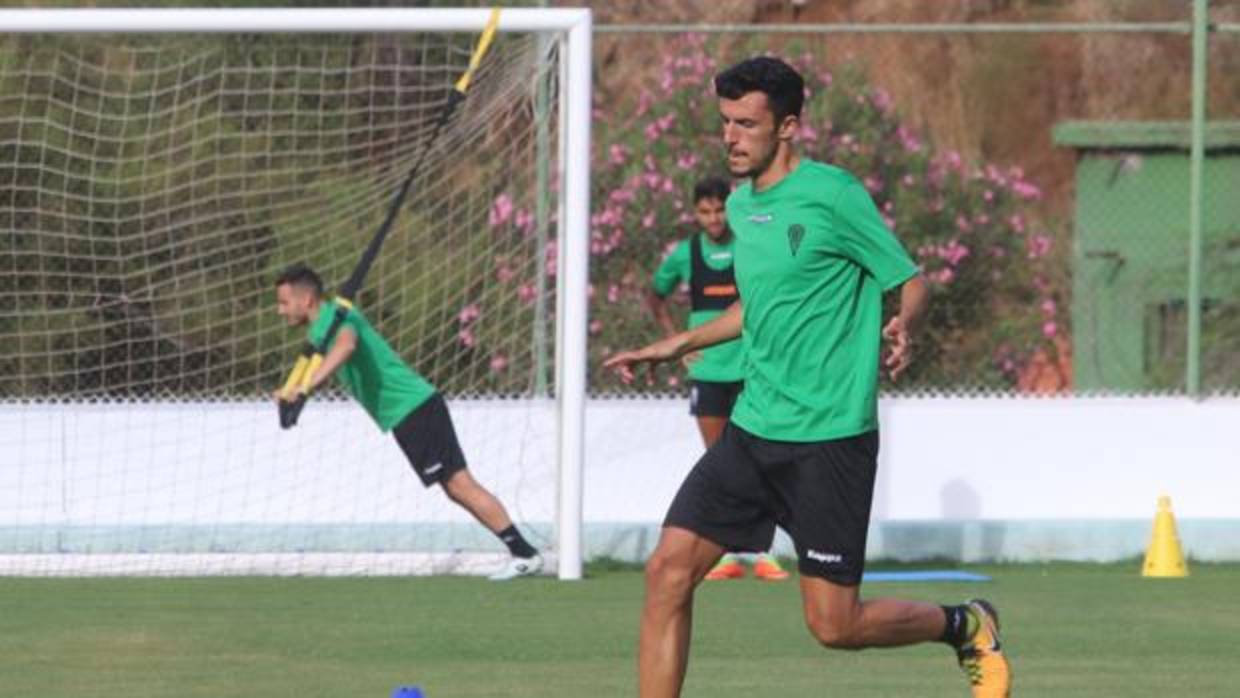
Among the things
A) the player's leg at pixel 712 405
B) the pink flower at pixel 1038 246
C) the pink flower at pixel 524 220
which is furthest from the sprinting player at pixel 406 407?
the pink flower at pixel 1038 246

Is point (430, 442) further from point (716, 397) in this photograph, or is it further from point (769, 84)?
point (769, 84)

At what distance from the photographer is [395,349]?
1595 cm

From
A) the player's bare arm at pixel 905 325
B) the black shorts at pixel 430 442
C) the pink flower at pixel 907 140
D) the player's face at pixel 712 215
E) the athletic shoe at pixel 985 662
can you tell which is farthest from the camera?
the pink flower at pixel 907 140

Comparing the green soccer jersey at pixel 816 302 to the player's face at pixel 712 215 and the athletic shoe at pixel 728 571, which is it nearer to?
the player's face at pixel 712 215

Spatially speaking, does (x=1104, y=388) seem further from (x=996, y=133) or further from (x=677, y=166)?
(x=996, y=133)

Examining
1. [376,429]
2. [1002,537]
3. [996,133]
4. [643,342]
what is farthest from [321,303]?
[996,133]

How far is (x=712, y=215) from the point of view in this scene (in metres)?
14.1

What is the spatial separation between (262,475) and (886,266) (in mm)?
7258

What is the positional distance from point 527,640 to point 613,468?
400 cm

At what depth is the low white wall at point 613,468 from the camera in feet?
48.4

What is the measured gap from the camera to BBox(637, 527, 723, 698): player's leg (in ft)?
26.5

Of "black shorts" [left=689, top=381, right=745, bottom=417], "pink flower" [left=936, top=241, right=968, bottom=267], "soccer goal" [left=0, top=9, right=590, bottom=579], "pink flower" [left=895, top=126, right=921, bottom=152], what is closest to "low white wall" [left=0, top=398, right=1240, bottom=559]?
"soccer goal" [left=0, top=9, right=590, bottom=579]

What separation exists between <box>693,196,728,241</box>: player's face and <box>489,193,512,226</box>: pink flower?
5.70ft

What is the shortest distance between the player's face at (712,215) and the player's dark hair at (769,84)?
228 inches
